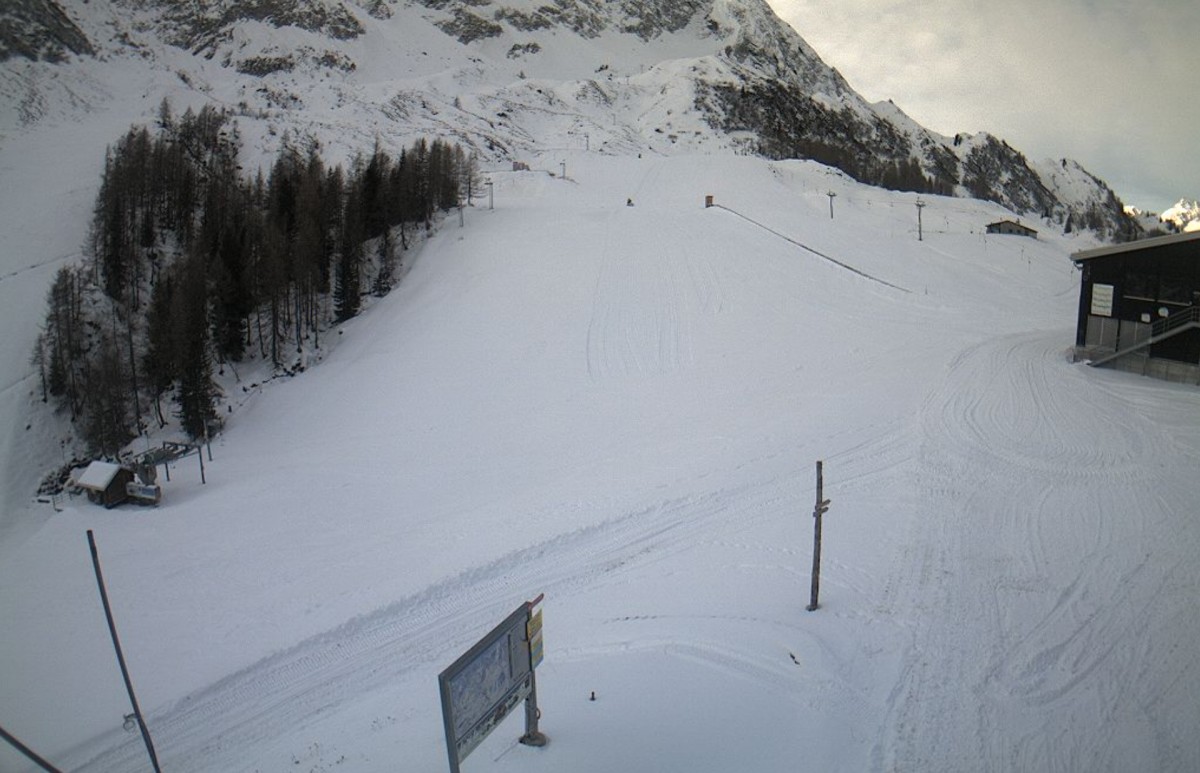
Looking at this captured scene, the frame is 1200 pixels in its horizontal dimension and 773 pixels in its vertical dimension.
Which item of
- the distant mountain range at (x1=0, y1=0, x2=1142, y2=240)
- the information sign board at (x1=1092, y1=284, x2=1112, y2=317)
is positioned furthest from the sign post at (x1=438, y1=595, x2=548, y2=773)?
the distant mountain range at (x1=0, y1=0, x2=1142, y2=240)

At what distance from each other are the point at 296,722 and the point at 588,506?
7.92 metres

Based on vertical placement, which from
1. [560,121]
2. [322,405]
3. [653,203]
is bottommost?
[322,405]

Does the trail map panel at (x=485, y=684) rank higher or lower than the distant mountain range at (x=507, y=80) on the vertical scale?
lower

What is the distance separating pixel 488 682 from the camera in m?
6.29

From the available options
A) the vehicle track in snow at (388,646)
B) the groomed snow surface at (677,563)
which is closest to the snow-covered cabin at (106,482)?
the groomed snow surface at (677,563)

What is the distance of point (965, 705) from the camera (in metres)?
8.14

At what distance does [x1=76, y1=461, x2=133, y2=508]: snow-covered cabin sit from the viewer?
21062 millimetres

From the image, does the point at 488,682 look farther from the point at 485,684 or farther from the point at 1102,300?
the point at 1102,300

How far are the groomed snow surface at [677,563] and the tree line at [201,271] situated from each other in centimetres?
743

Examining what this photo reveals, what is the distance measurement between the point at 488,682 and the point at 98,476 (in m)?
20.7

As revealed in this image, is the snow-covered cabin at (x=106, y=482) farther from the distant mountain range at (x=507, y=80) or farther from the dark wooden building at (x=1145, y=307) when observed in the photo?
the distant mountain range at (x=507, y=80)

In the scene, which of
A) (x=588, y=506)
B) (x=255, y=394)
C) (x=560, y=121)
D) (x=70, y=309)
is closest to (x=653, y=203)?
(x=255, y=394)

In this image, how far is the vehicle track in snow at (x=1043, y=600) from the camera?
7625 millimetres

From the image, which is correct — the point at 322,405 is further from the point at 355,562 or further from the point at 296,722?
the point at 296,722
